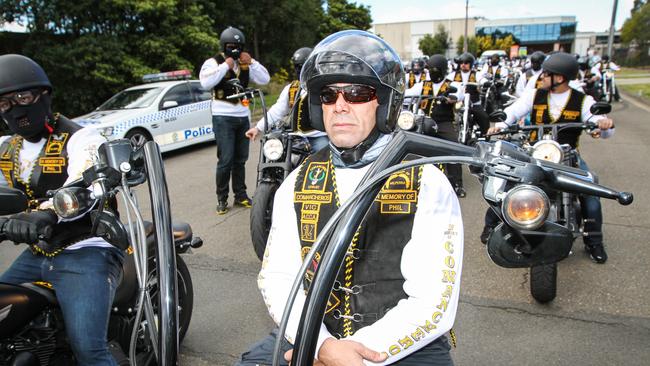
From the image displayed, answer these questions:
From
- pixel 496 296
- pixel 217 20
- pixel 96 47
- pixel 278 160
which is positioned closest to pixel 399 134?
pixel 496 296

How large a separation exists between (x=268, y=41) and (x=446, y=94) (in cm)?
2362

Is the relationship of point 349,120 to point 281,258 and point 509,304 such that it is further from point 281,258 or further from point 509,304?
point 509,304

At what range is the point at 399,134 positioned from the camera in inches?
52.7

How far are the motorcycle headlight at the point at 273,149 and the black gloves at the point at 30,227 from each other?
104 inches

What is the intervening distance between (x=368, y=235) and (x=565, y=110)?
3756mm

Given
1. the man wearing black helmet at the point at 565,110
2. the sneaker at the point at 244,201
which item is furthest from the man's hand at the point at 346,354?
the sneaker at the point at 244,201

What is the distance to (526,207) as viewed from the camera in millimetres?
1089

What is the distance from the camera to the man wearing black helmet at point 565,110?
14.1ft

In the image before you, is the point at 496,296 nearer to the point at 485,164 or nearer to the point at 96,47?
the point at 485,164

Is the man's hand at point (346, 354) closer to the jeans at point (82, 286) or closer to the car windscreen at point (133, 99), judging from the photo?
the jeans at point (82, 286)

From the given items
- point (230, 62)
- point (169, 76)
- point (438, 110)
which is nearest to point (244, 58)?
point (230, 62)

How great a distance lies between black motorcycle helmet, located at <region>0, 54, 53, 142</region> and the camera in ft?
7.99

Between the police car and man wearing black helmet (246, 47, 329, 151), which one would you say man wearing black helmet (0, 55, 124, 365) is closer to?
man wearing black helmet (246, 47, 329, 151)

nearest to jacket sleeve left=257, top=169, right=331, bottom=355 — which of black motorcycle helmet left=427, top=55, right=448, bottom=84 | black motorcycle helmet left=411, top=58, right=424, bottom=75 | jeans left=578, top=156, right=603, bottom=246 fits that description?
jeans left=578, top=156, right=603, bottom=246
